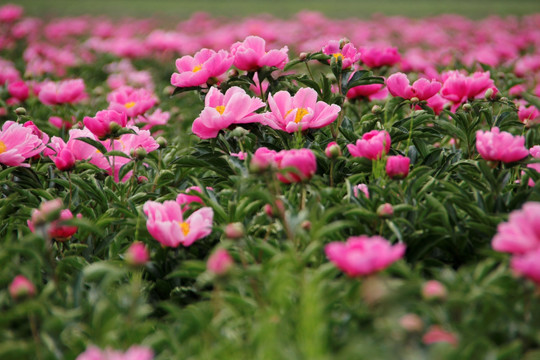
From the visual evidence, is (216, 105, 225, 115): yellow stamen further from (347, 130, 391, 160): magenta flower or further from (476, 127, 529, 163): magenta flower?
Result: (476, 127, 529, 163): magenta flower

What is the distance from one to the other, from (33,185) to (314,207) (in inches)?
38.8

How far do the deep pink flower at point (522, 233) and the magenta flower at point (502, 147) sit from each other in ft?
1.11

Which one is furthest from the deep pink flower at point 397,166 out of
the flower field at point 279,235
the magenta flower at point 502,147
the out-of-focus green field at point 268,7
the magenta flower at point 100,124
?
the out-of-focus green field at point 268,7

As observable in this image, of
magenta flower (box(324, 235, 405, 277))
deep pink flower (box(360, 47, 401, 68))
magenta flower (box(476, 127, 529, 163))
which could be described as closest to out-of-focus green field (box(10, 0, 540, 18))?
deep pink flower (box(360, 47, 401, 68))

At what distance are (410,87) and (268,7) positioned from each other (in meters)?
13.3

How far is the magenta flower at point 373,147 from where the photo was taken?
1.33m

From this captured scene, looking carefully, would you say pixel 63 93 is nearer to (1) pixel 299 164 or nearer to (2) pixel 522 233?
(1) pixel 299 164

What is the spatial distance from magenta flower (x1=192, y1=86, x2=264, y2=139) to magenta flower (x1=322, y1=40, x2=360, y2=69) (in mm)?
375

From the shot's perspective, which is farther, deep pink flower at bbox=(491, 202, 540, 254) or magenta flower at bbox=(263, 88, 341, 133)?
magenta flower at bbox=(263, 88, 341, 133)

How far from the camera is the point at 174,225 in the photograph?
3.94 feet

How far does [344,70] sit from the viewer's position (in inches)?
67.9

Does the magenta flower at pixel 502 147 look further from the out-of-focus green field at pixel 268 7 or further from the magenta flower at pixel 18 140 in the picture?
the out-of-focus green field at pixel 268 7

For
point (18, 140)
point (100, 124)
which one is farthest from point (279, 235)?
point (18, 140)

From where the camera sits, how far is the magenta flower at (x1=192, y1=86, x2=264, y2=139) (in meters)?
1.43
